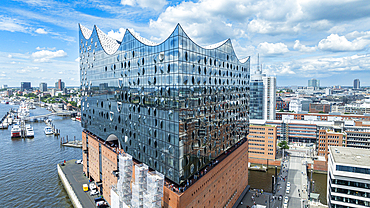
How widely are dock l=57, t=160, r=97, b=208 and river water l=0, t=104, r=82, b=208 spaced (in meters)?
1.97

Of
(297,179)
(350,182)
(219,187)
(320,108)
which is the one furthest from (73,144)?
(320,108)

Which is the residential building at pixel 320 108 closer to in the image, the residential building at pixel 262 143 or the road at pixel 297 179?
the road at pixel 297 179

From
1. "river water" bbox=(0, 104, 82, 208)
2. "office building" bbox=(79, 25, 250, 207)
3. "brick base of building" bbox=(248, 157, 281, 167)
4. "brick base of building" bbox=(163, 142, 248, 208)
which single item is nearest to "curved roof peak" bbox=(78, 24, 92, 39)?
"office building" bbox=(79, 25, 250, 207)

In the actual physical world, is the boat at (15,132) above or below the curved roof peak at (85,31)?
below

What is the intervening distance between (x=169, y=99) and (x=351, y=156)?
35.6 metres

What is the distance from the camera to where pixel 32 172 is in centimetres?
5878

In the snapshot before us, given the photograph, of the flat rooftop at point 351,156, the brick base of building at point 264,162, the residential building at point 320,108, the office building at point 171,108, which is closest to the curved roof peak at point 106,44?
the office building at point 171,108

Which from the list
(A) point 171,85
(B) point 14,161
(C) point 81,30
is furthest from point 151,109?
(B) point 14,161

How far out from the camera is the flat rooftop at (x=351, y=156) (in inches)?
1382

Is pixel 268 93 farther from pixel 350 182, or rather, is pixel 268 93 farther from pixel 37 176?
pixel 37 176

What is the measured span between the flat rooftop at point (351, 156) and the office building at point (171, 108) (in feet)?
57.3

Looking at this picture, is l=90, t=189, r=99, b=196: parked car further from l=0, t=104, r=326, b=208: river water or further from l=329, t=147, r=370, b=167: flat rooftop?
l=329, t=147, r=370, b=167: flat rooftop

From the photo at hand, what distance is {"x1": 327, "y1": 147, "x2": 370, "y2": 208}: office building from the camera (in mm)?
33094

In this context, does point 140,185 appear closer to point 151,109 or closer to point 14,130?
point 151,109
